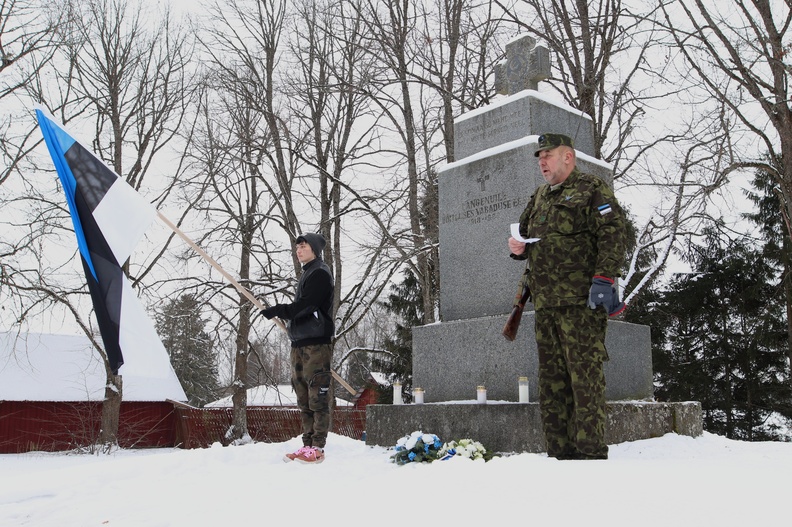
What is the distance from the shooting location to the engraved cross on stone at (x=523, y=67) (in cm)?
608

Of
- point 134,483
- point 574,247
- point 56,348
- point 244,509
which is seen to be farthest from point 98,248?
point 56,348

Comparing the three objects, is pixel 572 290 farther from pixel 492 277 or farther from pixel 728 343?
pixel 728 343

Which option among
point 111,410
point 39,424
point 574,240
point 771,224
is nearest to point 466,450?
point 574,240

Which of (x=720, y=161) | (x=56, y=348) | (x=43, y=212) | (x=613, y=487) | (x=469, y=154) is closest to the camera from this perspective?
(x=613, y=487)

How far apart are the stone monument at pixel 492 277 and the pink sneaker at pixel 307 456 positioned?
82cm

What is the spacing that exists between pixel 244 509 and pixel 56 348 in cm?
3065

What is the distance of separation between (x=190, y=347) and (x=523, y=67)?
20.4m

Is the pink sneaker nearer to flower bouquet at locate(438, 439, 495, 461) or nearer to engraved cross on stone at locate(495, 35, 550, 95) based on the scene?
flower bouquet at locate(438, 439, 495, 461)

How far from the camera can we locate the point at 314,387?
520cm

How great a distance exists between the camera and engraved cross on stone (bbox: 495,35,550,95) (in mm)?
6082

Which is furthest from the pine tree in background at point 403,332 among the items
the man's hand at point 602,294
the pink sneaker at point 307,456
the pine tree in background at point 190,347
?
the man's hand at point 602,294

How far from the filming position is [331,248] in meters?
17.0

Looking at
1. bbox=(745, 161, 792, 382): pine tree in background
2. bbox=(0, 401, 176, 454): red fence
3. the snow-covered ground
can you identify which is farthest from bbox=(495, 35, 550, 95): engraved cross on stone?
bbox=(0, 401, 176, 454): red fence

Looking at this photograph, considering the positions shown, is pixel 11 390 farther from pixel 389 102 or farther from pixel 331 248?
pixel 389 102
